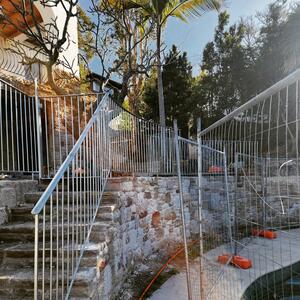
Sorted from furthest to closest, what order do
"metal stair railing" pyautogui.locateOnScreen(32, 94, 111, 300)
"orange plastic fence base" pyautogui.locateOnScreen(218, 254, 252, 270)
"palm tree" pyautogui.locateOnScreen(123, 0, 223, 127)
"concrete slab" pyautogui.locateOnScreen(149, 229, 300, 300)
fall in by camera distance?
1. "palm tree" pyautogui.locateOnScreen(123, 0, 223, 127)
2. "orange plastic fence base" pyautogui.locateOnScreen(218, 254, 252, 270)
3. "concrete slab" pyautogui.locateOnScreen(149, 229, 300, 300)
4. "metal stair railing" pyautogui.locateOnScreen(32, 94, 111, 300)

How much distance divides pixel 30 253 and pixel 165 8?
760 cm

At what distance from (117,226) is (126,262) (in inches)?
30.0

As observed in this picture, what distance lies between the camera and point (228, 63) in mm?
14703

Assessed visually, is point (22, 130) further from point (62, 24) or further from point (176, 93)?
point (176, 93)

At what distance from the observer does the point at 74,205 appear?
8.71 ft

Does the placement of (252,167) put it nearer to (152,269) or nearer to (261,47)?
(152,269)

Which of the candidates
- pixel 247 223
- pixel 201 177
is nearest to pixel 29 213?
pixel 201 177

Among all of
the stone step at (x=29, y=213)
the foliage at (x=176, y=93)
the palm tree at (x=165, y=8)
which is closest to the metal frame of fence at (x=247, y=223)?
the stone step at (x=29, y=213)

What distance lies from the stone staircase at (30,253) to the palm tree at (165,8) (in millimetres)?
5092

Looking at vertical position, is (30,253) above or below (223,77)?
below

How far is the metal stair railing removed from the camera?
227 cm

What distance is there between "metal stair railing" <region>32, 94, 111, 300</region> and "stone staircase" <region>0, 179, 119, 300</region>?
3.3 inches

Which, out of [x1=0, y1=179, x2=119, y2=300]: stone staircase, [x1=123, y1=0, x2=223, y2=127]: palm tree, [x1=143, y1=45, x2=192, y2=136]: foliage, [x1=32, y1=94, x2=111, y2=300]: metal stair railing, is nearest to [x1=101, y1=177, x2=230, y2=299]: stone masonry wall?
[x1=0, y1=179, x2=119, y2=300]: stone staircase

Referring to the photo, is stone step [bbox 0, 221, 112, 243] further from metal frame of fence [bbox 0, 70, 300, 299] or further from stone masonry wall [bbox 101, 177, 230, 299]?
stone masonry wall [bbox 101, 177, 230, 299]
